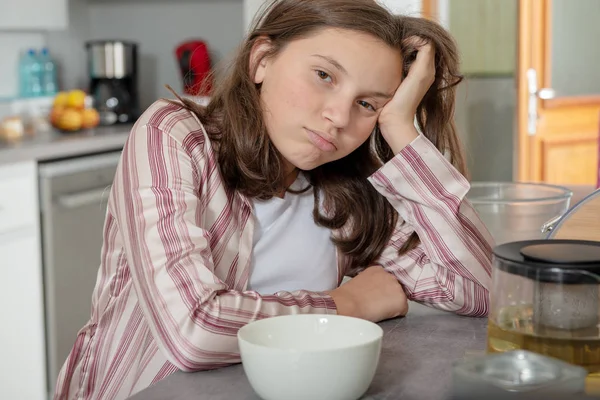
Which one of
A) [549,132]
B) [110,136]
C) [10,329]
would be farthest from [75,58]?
[549,132]

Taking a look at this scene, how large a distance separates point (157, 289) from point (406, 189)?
42cm

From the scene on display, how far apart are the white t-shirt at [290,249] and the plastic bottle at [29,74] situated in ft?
8.15

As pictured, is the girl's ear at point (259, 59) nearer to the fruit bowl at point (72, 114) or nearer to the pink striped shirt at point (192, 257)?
the pink striped shirt at point (192, 257)

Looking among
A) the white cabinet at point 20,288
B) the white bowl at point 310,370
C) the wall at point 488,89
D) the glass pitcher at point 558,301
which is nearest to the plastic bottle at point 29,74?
the white cabinet at point 20,288

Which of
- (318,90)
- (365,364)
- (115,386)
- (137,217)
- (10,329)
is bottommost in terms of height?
(10,329)

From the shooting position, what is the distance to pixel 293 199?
1.45 m

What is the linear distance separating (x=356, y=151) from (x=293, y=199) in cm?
14

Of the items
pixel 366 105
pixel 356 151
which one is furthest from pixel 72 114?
pixel 366 105

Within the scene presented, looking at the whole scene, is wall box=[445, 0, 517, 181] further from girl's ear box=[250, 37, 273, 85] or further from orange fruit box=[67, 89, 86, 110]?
girl's ear box=[250, 37, 273, 85]

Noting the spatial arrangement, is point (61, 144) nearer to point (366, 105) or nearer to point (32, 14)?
point (32, 14)

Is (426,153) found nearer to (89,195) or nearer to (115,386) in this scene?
(115,386)

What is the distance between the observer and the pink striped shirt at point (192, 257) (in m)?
1.11

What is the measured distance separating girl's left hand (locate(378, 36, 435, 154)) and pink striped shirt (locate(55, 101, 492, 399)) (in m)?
0.03

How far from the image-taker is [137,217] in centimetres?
118
